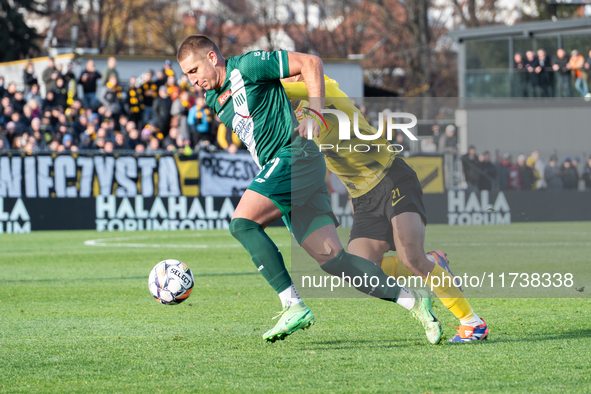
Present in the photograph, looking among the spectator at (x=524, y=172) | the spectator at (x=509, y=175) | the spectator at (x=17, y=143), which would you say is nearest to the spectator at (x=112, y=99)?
the spectator at (x=17, y=143)

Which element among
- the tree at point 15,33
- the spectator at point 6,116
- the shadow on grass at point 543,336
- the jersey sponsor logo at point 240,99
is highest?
the tree at point 15,33

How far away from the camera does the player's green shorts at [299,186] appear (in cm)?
546

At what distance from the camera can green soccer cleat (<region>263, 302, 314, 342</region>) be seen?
536 cm

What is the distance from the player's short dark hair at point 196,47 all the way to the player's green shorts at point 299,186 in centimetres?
84

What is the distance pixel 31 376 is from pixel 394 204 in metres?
2.62

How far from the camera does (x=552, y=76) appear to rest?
1087 inches

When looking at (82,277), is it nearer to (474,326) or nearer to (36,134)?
(474,326)

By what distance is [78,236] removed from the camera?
56.2 ft

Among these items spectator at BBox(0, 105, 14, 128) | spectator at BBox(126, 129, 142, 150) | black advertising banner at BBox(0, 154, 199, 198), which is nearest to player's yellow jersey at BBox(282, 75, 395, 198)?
black advertising banner at BBox(0, 154, 199, 198)

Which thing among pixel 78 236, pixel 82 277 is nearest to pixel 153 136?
pixel 78 236

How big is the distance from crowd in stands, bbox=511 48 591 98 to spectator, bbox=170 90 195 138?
12319 mm

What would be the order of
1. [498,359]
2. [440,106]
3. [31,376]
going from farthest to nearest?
[440,106] < [498,359] < [31,376]

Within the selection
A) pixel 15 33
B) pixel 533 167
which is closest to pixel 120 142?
pixel 533 167

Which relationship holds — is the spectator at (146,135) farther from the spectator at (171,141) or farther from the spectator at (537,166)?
the spectator at (537,166)
